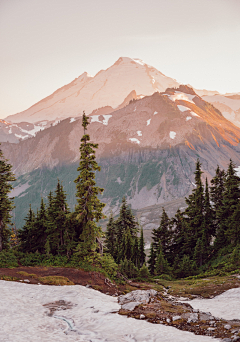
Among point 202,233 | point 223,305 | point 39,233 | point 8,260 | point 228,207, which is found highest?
point 228,207

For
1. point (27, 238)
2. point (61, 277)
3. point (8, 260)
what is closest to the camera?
→ point (61, 277)

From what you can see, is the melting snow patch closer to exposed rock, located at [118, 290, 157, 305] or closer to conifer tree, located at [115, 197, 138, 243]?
exposed rock, located at [118, 290, 157, 305]

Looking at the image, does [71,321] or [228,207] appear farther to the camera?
[228,207]

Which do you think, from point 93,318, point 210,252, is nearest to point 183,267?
point 210,252

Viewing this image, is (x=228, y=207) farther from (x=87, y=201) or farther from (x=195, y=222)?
(x=87, y=201)

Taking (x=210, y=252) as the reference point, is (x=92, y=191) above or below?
above

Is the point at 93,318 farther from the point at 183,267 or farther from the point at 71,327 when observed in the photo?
the point at 183,267

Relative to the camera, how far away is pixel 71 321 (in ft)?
43.2

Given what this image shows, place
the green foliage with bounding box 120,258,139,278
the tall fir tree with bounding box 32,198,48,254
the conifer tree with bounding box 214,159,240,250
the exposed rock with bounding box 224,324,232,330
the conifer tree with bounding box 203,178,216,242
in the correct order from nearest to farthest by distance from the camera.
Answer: the exposed rock with bounding box 224,324,232,330 → the green foliage with bounding box 120,258,139,278 → the tall fir tree with bounding box 32,198,48,254 → the conifer tree with bounding box 214,159,240,250 → the conifer tree with bounding box 203,178,216,242

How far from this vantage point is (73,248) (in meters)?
28.3

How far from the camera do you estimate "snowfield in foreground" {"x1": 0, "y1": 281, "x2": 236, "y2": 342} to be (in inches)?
446

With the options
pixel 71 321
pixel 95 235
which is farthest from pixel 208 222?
pixel 71 321

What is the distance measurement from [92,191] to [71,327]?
1646 cm

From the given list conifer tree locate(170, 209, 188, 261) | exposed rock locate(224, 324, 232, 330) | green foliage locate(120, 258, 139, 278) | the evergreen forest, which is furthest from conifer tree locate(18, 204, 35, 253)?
conifer tree locate(170, 209, 188, 261)
